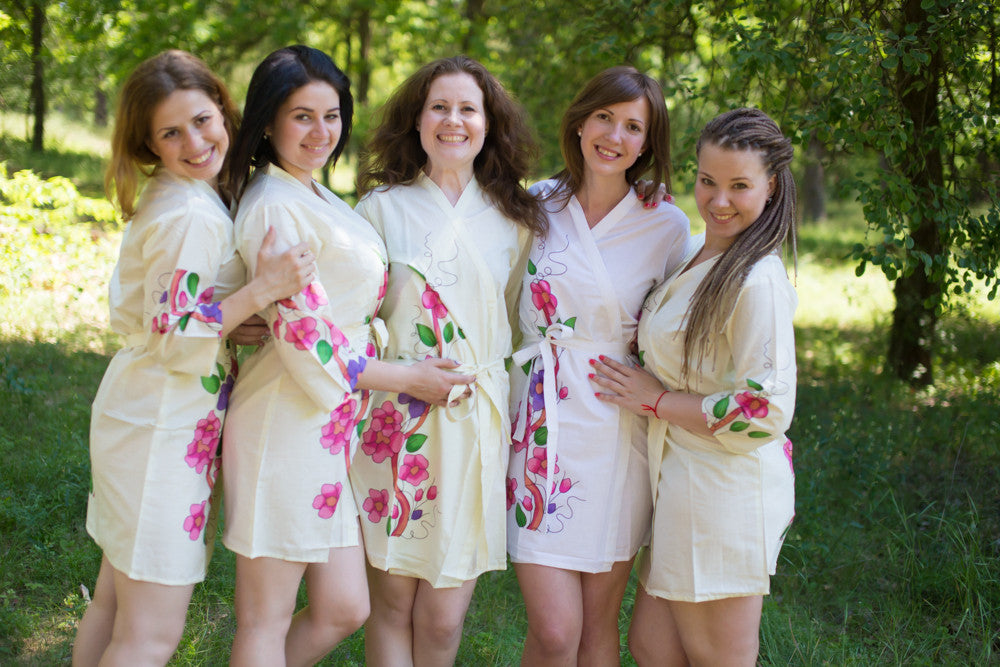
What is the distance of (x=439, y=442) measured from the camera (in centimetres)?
241

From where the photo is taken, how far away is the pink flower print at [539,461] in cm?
246

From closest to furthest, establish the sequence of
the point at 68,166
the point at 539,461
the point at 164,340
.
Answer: the point at 164,340, the point at 539,461, the point at 68,166

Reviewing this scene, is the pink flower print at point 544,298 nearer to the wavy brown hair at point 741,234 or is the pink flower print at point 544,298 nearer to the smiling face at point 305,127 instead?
the wavy brown hair at point 741,234

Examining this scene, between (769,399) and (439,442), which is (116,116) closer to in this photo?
(439,442)

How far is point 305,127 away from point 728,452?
139 cm

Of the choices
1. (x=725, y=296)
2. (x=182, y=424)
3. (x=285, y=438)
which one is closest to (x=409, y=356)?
(x=285, y=438)

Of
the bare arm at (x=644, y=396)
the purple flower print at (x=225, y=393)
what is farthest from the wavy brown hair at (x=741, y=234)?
the purple flower print at (x=225, y=393)

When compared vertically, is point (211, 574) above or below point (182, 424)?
below

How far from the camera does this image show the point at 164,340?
2.00 meters

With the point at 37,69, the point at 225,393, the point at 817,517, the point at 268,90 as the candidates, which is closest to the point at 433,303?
the point at 225,393

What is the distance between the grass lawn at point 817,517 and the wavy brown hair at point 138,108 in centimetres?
168

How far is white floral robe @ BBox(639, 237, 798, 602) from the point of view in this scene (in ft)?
6.94

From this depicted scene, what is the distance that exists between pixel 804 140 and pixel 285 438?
2.77 meters

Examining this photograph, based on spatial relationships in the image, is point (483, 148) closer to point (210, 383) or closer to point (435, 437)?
point (435, 437)
